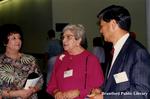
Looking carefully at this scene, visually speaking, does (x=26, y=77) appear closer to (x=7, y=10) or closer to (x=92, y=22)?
(x=92, y=22)

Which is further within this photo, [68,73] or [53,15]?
[53,15]

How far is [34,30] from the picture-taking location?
1360 centimetres

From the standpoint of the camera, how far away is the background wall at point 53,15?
11812mm

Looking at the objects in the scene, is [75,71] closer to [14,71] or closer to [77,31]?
[77,31]

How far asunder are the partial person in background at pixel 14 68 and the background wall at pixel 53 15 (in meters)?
8.35

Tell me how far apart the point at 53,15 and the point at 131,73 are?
1011cm

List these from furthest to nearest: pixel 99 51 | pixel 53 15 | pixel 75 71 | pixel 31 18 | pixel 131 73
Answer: pixel 31 18 < pixel 53 15 < pixel 99 51 < pixel 75 71 < pixel 131 73

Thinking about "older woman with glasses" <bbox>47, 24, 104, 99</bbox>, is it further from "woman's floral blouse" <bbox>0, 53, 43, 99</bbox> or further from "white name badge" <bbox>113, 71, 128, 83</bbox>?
"white name badge" <bbox>113, 71, 128, 83</bbox>

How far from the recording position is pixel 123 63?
2498 millimetres

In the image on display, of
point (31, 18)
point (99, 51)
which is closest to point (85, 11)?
point (31, 18)

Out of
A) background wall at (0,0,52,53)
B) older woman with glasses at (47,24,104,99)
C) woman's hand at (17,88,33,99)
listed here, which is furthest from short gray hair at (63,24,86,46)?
background wall at (0,0,52,53)

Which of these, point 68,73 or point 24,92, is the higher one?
point 68,73

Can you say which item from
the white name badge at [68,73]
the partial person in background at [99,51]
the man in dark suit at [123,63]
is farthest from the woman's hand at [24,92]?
the partial person in background at [99,51]

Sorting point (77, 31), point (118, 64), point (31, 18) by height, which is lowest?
point (118, 64)
